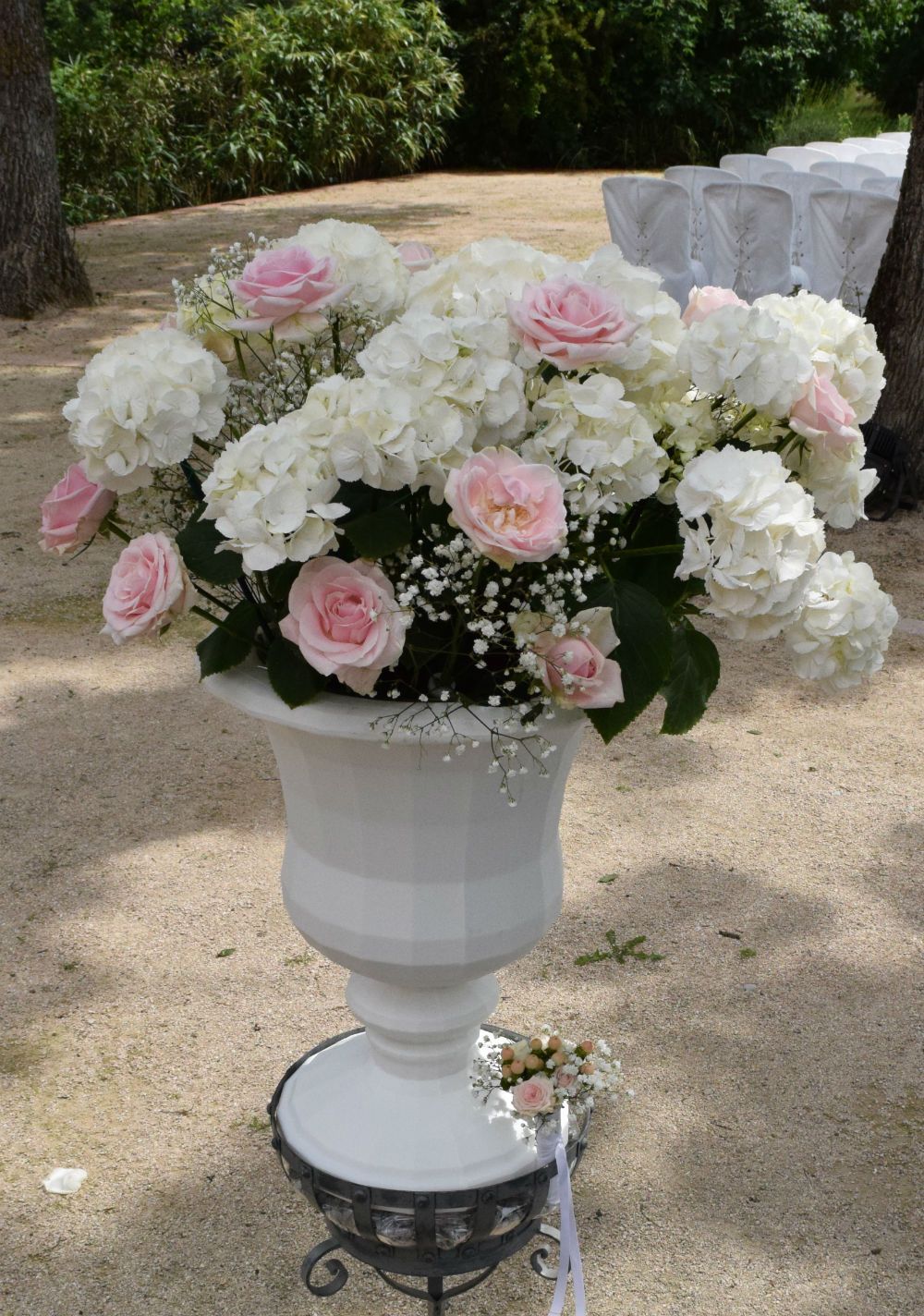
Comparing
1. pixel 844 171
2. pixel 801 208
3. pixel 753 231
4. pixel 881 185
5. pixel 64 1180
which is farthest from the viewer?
pixel 844 171

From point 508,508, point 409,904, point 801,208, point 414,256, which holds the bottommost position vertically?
point 801,208

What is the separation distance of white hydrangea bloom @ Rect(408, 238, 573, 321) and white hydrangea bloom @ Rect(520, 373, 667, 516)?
0.49 feet

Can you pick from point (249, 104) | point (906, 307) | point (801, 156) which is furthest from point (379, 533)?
point (249, 104)

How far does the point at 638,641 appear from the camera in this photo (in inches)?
56.0

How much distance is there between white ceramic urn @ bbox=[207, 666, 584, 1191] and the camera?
153 cm

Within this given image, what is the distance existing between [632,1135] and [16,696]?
254cm

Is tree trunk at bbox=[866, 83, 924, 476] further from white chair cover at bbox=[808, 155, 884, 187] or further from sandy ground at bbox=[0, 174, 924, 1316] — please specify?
white chair cover at bbox=[808, 155, 884, 187]

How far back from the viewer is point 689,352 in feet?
4.66

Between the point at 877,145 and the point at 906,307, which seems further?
the point at 877,145

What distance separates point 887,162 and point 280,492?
10.7 metres

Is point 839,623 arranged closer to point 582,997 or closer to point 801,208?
point 582,997

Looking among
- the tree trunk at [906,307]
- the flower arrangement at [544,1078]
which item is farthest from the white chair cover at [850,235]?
the flower arrangement at [544,1078]

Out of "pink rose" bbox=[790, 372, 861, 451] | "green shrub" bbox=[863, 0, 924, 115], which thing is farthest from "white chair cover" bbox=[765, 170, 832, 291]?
"green shrub" bbox=[863, 0, 924, 115]

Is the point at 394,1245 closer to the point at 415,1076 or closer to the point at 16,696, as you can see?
the point at 415,1076
